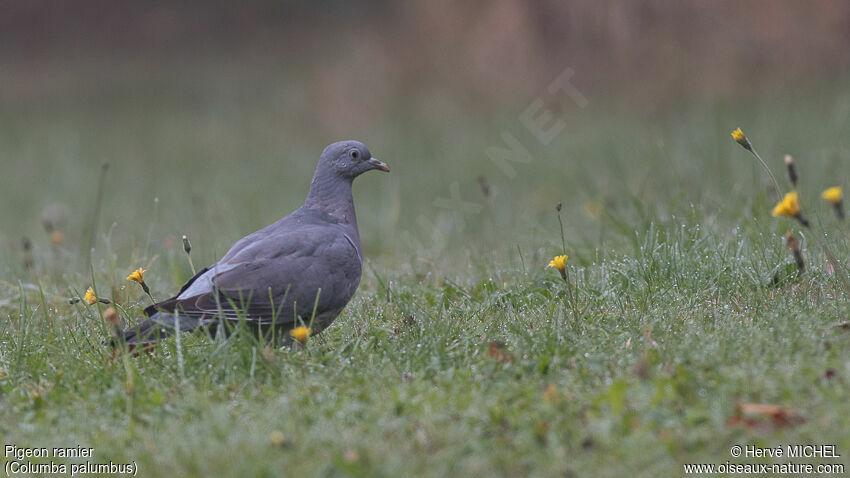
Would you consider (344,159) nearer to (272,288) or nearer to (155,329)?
(272,288)

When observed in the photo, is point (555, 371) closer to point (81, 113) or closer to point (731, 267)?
point (731, 267)

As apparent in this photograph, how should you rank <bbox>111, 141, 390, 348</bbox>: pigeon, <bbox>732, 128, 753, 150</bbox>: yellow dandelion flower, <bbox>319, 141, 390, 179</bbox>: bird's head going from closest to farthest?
<bbox>732, 128, 753, 150</bbox>: yellow dandelion flower → <bbox>111, 141, 390, 348</bbox>: pigeon → <bbox>319, 141, 390, 179</bbox>: bird's head

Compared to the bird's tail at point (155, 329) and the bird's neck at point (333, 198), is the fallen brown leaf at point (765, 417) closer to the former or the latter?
the bird's tail at point (155, 329)

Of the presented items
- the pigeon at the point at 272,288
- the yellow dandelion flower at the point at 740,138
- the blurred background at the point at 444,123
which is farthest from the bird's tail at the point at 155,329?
the yellow dandelion flower at the point at 740,138

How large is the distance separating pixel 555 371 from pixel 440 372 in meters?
0.40

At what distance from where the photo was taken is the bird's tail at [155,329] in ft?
11.0

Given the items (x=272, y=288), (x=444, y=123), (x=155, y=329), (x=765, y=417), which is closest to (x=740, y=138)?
(x=765, y=417)

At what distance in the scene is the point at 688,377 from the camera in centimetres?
281

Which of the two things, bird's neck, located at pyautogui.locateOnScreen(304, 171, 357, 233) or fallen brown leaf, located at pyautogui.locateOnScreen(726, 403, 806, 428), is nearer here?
fallen brown leaf, located at pyautogui.locateOnScreen(726, 403, 806, 428)

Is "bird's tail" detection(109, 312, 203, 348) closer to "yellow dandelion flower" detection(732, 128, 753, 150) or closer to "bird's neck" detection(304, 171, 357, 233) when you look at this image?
"bird's neck" detection(304, 171, 357, 233)

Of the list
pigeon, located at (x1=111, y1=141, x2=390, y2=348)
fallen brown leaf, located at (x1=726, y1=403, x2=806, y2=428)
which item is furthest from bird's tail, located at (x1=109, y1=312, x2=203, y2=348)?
fallen brown leaf, located at (x1=726, y1=403, x2=806, y2=428)

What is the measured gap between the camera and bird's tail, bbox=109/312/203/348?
3350mm

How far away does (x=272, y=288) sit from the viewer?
3.63m

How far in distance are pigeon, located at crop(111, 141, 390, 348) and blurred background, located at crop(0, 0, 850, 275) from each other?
1.51 meters
